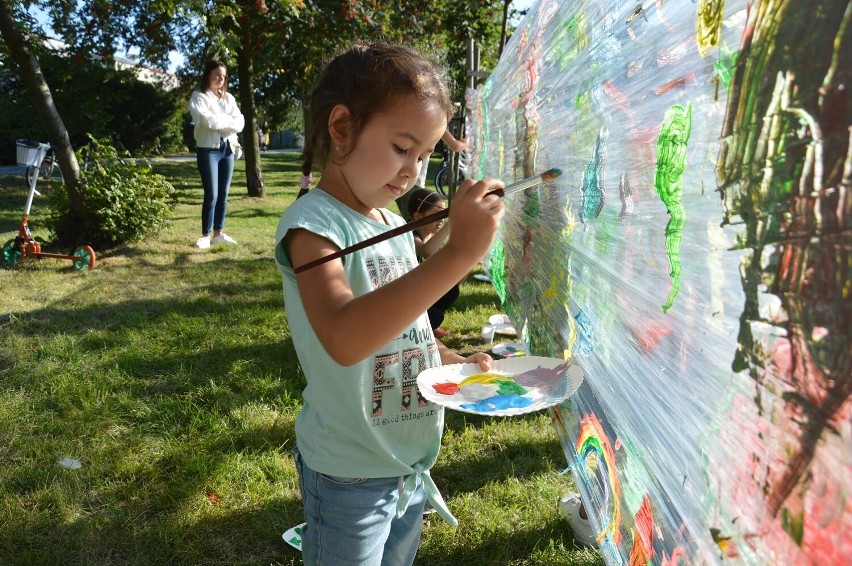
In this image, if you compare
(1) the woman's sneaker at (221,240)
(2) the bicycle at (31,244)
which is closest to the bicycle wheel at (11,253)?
(2) the bicycle at (31,244)

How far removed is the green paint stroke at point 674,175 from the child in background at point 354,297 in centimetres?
46

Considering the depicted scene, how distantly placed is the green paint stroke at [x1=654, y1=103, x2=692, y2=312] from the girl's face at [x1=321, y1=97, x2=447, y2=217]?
0.45 meters

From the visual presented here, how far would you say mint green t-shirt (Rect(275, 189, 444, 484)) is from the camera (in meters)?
1.34

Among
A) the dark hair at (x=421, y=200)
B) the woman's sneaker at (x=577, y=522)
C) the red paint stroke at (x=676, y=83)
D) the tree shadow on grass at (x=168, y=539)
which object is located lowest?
the tree shadow on grass at (x=168, y=539)

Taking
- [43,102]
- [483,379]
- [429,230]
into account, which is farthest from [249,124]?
[483,379]

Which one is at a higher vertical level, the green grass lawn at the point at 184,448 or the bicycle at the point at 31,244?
the bicycle at the point at 31,244

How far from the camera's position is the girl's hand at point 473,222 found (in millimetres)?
1040

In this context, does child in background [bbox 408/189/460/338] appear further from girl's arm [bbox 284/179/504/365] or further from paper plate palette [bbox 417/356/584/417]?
girl's arm [bbox 284/179/504/365]

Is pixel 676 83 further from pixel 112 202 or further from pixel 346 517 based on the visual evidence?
pixel 112 202

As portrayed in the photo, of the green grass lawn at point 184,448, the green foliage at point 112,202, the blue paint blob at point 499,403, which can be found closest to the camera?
the blue paint blob at point 499,403

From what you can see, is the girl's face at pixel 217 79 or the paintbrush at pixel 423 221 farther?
the girl's face at pixel 217 79

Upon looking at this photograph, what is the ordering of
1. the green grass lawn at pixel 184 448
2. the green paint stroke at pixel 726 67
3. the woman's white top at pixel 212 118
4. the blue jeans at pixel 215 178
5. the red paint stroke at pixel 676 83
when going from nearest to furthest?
the green paint stroke at pixel 726 67, the red paint stroke at pixel 676 83, the green grass lawn at pixel 184 448, the woman's white top at pixel 212 118, the blue jeans at pixel 215 178

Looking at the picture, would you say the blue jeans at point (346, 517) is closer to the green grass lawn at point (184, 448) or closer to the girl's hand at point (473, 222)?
the girl's hand at point (473, 222)

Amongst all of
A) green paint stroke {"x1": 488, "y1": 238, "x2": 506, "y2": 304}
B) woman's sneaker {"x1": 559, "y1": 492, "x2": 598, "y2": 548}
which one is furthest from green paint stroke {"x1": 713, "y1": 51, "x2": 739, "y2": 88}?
green paint stroke {"x1": 488, "y1": 238, "x2": 506, "y2": 304}
